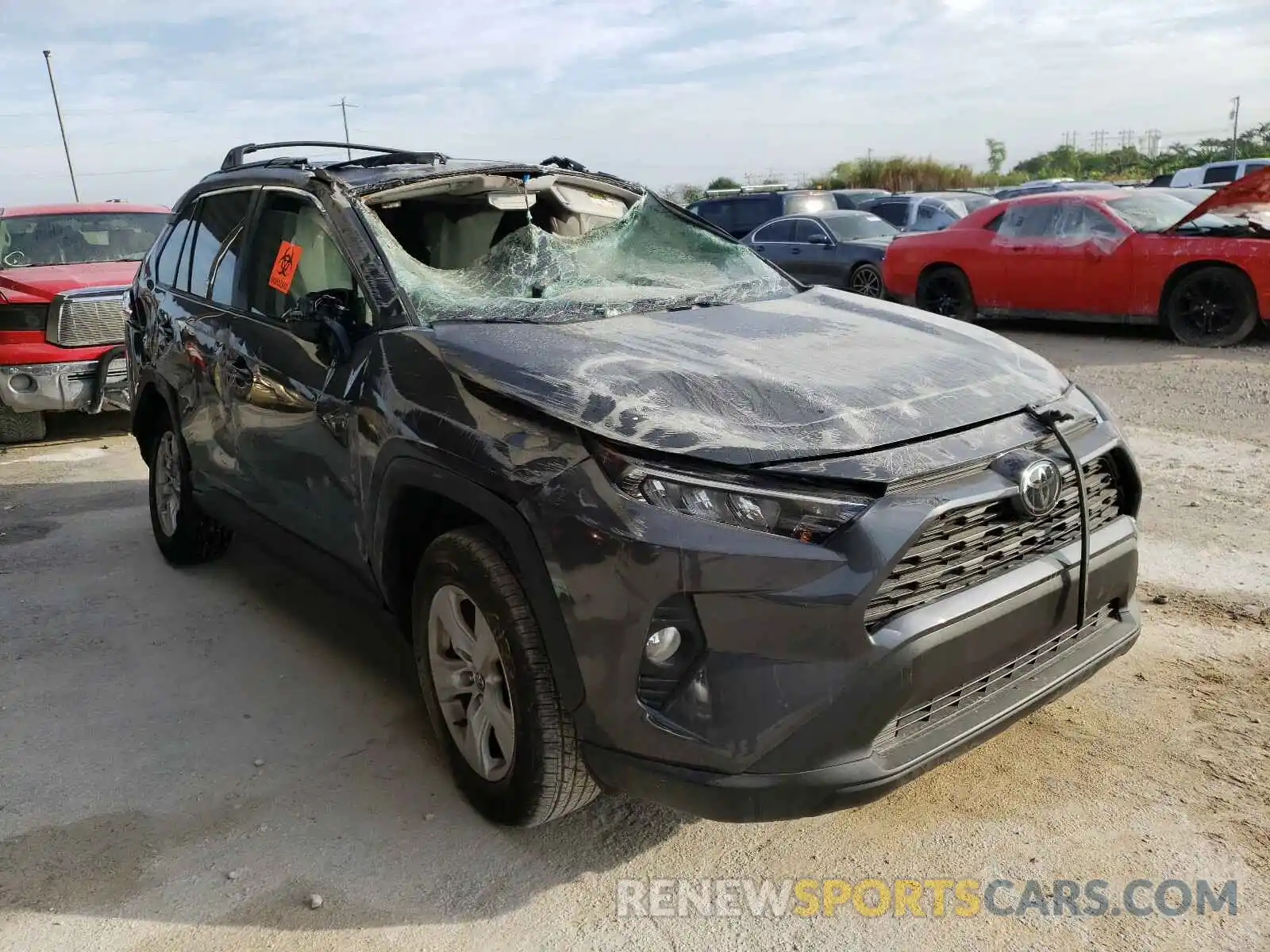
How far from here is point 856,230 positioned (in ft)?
47.9

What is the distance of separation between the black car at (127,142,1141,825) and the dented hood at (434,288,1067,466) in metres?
0.01

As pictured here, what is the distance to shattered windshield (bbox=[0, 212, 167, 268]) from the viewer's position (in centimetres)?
884

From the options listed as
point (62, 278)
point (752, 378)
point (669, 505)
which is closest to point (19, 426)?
point (62, 278)

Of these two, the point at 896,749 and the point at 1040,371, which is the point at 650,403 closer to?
the point at 896,749

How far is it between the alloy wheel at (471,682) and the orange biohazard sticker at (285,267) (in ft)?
4.99

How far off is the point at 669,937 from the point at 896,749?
70 centimetres

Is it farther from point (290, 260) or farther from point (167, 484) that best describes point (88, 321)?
point (290, 260)

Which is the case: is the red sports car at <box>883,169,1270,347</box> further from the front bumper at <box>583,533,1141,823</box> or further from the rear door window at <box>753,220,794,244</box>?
the front bumper at <box>583,533,1141,823</box>

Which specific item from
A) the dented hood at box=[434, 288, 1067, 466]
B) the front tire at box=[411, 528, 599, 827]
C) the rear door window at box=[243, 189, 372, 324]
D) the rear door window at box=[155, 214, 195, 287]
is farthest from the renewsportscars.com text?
the rear door window at box=[155, 214, 195, 287]

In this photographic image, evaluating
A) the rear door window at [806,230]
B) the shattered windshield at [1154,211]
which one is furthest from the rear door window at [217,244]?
the rear door window at [806,230]

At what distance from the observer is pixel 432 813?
10.3 ft

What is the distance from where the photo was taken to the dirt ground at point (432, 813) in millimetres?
2641

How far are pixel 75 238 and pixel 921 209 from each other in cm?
1311

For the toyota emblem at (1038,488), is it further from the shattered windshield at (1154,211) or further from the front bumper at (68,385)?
the shattered windshield at (1154,211)
